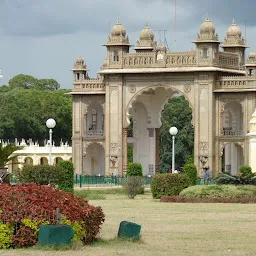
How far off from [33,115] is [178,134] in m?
13.3

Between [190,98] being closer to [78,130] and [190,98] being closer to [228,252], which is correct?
[78,130]

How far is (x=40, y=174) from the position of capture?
34.2 m

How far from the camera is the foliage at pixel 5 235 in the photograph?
661 inches

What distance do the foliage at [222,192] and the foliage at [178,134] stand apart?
40.9m

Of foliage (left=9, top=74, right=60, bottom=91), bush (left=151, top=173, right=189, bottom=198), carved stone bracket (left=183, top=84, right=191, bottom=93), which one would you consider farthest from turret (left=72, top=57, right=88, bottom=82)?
foliage (left=9, top=74, right=60, bottom=91)

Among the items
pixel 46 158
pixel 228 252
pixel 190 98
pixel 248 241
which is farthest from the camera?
pixel 46 158

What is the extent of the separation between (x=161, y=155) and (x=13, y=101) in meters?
13.2

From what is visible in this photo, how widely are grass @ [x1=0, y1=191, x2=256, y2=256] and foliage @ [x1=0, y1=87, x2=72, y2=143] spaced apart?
169 feet

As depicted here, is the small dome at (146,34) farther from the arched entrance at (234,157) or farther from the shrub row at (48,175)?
the shrub row at (48,175)

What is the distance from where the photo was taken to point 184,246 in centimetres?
1772

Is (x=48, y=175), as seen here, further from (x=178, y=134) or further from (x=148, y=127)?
(x=178, y=134)

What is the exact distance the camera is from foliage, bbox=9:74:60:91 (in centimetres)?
10125

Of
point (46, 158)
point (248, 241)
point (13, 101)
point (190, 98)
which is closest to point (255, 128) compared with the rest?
point (190, 98)

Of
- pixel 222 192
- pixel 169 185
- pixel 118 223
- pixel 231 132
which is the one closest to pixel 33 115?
pixel 231 132
